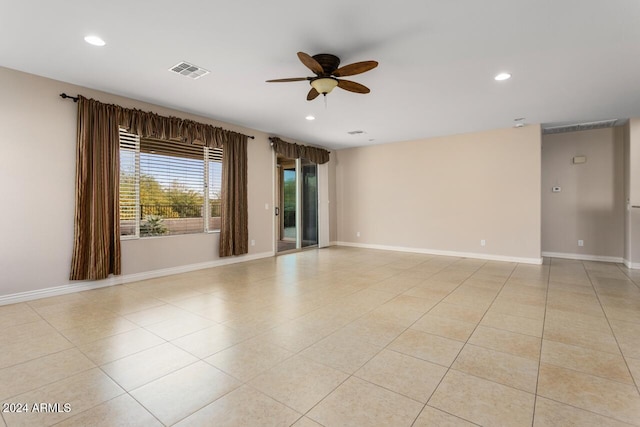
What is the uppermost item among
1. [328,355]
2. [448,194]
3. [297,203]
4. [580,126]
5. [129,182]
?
[580,126]

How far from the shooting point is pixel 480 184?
Result: 646 cm

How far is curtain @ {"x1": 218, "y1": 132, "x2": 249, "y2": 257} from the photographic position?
18.8 ft

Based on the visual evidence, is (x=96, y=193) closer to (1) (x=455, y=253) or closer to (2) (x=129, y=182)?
(2) (x=129, y=182)

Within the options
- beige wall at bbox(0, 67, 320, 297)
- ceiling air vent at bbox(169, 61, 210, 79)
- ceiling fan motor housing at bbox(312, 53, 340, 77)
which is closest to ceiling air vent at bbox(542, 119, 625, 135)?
ceiling fan motor housing at bbox(312, 53, 340, 77)

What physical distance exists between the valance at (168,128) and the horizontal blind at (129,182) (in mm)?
192

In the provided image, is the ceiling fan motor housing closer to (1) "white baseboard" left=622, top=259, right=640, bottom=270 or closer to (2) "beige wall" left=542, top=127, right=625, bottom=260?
(2) "beige wall" left=542, top=127, right=625, bottom=260

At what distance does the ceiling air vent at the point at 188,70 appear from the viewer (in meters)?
3.44

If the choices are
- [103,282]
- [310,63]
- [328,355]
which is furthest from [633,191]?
[103,282]

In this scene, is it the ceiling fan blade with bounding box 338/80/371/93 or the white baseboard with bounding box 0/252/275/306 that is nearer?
the ceiling fan blade with bounding box 338/80/371/93

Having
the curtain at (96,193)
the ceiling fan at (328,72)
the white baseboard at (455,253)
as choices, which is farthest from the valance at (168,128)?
the white baseboard at (455,253)

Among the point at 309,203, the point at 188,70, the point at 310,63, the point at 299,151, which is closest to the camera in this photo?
the point at 310,63

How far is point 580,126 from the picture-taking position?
19.2ft

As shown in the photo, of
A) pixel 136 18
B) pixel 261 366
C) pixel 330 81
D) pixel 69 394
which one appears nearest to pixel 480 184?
pixel 330 81

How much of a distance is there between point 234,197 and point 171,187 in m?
1.14
